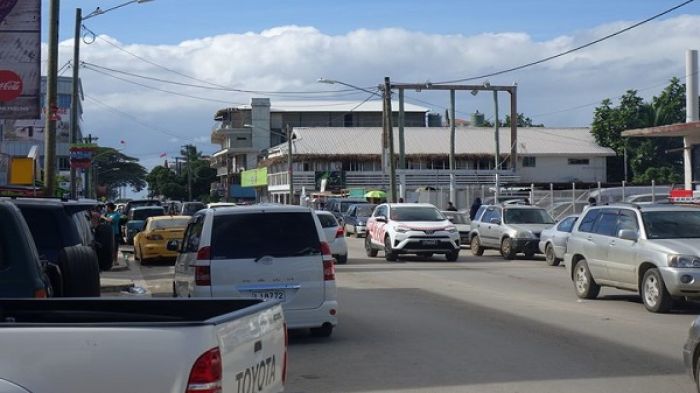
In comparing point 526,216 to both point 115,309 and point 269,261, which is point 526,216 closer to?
point 269,261

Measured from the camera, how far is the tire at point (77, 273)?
9.14 metres

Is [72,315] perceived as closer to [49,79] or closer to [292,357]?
[292,357]

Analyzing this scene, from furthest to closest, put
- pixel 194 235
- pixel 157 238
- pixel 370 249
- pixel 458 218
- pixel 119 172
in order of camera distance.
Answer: pixel 119 172 < pixel 458 218 < pixel 370 249 < pixel 157 238 < pixel 194 235

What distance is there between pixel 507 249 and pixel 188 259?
1789 cm

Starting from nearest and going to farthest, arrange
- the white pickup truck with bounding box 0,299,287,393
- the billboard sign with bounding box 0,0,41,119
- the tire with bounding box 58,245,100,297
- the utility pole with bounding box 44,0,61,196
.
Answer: the white pickup truck with bounding box 0,299,287,393
the tire with bounding box 58,245,100,297
the billboard sign with bounding box 0,0,41,119
the utility pole with bounding box 44,0,61,196

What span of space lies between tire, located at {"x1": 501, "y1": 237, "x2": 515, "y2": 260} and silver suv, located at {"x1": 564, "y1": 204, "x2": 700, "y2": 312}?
36.6 feet

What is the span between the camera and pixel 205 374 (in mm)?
4578

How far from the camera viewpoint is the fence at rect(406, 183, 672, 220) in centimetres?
4266

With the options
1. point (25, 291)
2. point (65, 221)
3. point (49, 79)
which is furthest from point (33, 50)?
point (25, 291)

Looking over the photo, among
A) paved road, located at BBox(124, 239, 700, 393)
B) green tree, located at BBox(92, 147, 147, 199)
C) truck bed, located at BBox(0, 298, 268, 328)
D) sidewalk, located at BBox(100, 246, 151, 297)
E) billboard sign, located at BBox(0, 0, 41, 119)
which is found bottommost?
paved road, located at BBox(124, 239, 700, 393)

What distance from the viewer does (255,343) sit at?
5277 mm

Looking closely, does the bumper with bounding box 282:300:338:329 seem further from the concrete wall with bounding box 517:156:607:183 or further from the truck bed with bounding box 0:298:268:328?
the concrete wall with bounding box 517:156:607:183

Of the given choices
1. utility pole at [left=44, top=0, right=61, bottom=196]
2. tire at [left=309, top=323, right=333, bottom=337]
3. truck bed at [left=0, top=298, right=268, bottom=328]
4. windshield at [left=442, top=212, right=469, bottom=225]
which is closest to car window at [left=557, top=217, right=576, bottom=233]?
windshield at [left=442, top=212, right=469, bottom=225]

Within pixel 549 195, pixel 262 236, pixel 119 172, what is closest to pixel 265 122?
pixel 119 172
